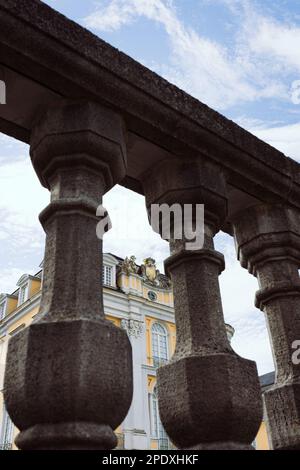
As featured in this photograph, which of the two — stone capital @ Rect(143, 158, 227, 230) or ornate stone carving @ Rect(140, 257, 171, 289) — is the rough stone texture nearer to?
stone capital @ Rect(143, 158, 227, 230)

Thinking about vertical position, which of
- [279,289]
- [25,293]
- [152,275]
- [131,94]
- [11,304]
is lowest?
[279,289]

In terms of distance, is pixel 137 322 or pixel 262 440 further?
pixel 262 440

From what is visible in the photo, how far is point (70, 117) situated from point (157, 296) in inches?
884

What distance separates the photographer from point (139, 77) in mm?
3010

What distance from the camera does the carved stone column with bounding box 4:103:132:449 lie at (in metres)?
1.96

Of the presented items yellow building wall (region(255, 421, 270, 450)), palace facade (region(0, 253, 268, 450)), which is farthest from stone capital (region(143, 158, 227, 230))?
yellow building wall (region(255, 421, 270, 450))

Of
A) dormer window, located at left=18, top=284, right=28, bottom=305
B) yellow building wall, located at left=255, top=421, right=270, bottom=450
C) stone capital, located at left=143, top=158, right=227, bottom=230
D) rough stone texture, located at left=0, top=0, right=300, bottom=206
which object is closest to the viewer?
rough stone texture, located at left=0, top=0, right=300, bottom=206

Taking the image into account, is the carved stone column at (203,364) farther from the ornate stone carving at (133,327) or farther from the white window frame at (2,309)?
the white window frame at (2,309)

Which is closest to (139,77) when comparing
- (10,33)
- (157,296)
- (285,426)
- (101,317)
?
(10,33)

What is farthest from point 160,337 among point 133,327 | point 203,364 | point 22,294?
point 203,364

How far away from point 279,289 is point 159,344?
20.8 metres

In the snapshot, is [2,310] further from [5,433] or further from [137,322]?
[137,322]

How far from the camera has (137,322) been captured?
2311cm

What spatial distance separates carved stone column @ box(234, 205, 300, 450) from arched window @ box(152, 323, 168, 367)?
65.5ft
